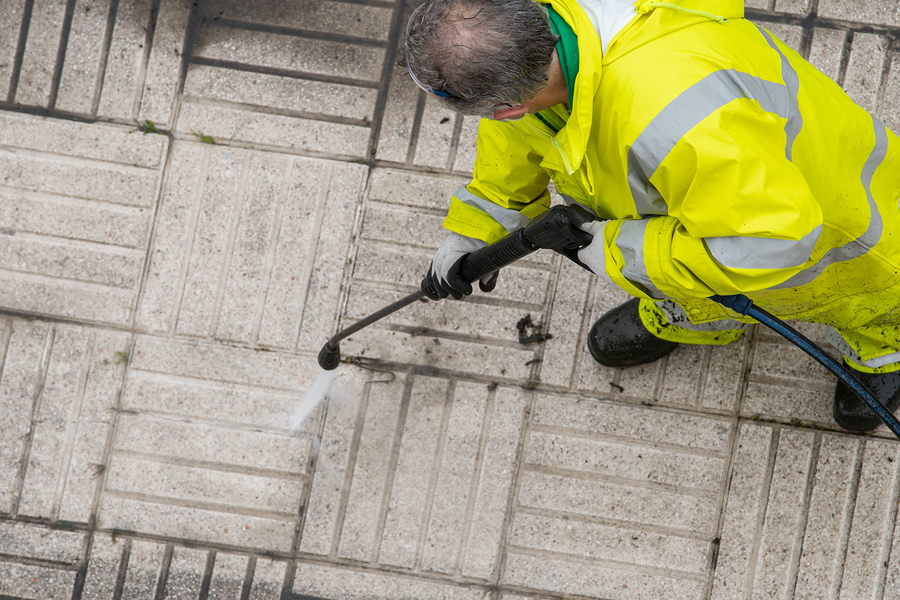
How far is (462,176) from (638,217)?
1405 mm

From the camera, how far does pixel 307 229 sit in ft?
9.73

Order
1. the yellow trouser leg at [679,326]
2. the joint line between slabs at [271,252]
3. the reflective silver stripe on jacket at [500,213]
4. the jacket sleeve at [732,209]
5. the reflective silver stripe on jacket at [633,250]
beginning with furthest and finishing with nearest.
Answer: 1. the joint line between slabs at [271,252]
2. the yellow trouser leg at [679,326]
3. the reflective silver stripe on jacket at [500,213]
4. the reflective silver stripe on jacket at [633,250]
5. the jacket sleeve at [732,209]

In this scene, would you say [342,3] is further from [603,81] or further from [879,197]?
[879,197]

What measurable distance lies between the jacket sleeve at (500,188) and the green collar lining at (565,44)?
35 centimetres

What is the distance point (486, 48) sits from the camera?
145cm

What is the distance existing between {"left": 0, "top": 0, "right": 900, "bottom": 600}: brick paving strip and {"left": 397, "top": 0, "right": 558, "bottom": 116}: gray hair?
1483 millimetres

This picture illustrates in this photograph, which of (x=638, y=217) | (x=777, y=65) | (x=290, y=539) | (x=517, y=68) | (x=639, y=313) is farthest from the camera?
(x=290, y=539)

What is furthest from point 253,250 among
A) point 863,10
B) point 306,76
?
point 863,10

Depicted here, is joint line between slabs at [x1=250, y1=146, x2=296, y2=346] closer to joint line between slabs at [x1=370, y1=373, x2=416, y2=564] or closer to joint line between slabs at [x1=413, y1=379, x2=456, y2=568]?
joint line between slabs at [x1=370, y1=373, x2=416, y2=564]

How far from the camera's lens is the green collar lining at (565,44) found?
1.53 metres

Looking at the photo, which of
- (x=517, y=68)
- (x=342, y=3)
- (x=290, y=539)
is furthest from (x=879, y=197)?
(x=290, y=539)

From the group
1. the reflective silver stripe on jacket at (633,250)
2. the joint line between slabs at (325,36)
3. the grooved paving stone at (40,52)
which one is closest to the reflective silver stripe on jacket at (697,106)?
the reflective silver stripe on jacket at (633,250)

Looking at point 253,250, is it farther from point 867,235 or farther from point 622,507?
point 867,235

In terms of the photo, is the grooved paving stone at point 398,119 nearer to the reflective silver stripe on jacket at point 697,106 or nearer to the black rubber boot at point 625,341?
the black rubber boot at point 625,341
